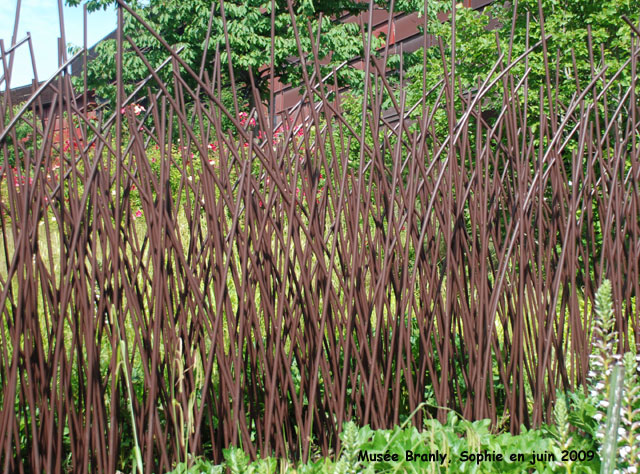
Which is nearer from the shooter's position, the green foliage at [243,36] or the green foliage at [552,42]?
the green foliage at [552,42]

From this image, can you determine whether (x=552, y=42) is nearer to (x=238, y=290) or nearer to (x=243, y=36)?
(x=238, y=290)

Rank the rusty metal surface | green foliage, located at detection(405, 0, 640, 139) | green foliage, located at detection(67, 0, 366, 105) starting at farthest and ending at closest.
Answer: green foliage, located at detection(67, 0, 366, 105), green foliage, located at detection(405, 0, 640, 139), the rusty metal surface

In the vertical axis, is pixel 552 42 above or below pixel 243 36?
below

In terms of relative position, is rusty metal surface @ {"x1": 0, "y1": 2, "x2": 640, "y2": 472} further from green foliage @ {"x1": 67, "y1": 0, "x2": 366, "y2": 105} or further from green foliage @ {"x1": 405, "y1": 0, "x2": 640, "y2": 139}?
green foliage @ {"x1": 67, "y1": 0, "x2": 366, "y2": 105}

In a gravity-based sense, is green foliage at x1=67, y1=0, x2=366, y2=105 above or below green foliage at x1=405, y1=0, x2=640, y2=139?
above

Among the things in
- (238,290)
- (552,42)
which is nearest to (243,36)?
(552,42)

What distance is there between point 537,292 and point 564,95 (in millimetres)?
3028

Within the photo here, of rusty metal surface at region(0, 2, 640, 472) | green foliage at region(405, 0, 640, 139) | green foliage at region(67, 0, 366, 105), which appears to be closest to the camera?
rusty metal surface at region(0, 2, 640, 472)

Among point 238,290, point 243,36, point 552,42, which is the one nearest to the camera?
point 238,290

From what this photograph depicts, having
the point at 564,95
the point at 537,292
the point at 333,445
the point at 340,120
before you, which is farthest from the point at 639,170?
the point at 564,95

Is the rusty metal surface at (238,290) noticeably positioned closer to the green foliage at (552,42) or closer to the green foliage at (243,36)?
the green foliage at (552,42)

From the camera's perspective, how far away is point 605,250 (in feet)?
4.22

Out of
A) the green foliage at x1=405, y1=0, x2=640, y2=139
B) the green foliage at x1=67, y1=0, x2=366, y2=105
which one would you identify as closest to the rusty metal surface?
→ the green foliage at x1=405, y1=0, x2=640, y2=139

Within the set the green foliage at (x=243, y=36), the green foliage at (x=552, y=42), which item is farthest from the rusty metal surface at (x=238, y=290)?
the green foliage at (x=243, y=36)
